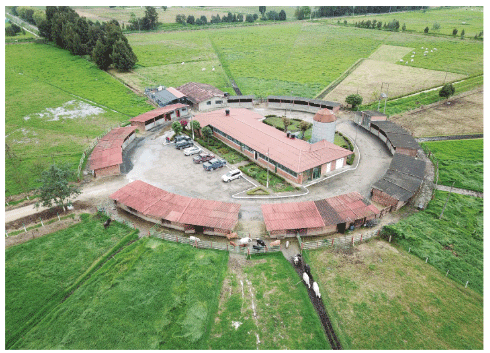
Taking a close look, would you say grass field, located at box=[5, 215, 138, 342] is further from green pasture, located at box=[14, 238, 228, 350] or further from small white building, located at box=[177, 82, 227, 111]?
small white building, located at box=[177, 82, 227, 111]

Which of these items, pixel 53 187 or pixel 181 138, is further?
pixel 181 138

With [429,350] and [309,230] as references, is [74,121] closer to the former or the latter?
[309,230]

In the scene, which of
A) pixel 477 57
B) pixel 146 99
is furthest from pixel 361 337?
pixel 477 57

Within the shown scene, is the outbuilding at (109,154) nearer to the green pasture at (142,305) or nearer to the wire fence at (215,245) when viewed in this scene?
the wire fence at (215,245)

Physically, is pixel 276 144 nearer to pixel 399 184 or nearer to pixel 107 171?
pixel 399 184

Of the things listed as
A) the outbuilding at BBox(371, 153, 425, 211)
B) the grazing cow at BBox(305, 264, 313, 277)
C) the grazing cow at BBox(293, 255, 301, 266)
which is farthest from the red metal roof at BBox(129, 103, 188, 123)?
the grazing cow at BBox(305, 264, 313, 277)

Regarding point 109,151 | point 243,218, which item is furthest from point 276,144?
point 109,151
